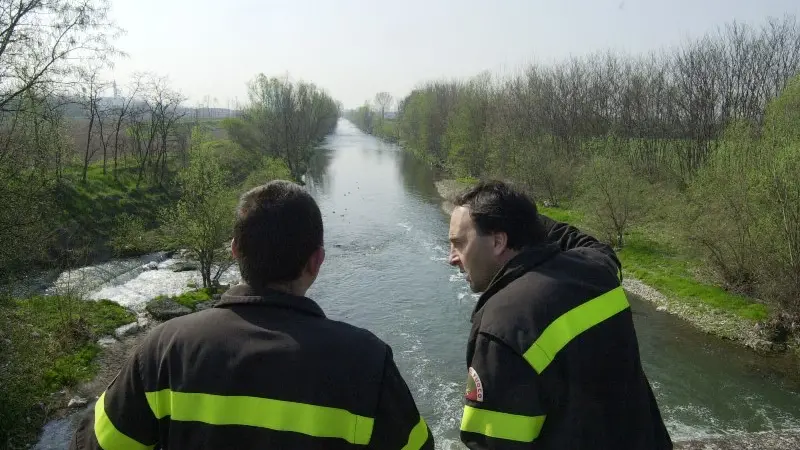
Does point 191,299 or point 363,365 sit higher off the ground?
point 363,365

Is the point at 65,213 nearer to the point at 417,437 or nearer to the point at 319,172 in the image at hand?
the point at 417,437

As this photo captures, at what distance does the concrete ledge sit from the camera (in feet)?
30.3

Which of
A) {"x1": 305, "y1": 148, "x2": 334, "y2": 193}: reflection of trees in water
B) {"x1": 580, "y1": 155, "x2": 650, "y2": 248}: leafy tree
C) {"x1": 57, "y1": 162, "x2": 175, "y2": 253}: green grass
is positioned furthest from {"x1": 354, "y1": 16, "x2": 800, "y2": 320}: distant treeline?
{"x1": 57, "y1": 162, "x2": 175, "y2": 253}: green grass

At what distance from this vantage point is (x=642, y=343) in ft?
52.2

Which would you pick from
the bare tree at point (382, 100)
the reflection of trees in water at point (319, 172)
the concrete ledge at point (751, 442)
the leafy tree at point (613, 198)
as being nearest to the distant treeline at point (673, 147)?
the leafy tree at point (613, 198)

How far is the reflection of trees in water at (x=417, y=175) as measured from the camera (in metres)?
45.5

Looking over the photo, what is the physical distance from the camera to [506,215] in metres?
2.77

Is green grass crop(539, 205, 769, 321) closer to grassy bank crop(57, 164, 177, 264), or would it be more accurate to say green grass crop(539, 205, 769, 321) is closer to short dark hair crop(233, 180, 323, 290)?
short dark hair crop(233, 180, 323, 290)

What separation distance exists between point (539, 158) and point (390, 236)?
11.6 m

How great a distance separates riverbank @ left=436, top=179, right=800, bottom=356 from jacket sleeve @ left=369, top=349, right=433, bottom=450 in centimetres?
1211

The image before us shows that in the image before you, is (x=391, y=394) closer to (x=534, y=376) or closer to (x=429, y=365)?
(x=534, y=376)

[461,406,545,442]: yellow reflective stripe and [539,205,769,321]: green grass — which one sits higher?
[461,406,545,442]: yellow reflective stripe

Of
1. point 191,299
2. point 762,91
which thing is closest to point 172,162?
point 191,299

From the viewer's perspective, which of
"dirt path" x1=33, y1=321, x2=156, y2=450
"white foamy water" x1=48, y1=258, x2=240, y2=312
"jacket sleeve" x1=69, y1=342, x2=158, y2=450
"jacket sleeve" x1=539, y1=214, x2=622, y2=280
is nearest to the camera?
"jacket sleeve" x1=69, y1=342, x2=158, y2=450
